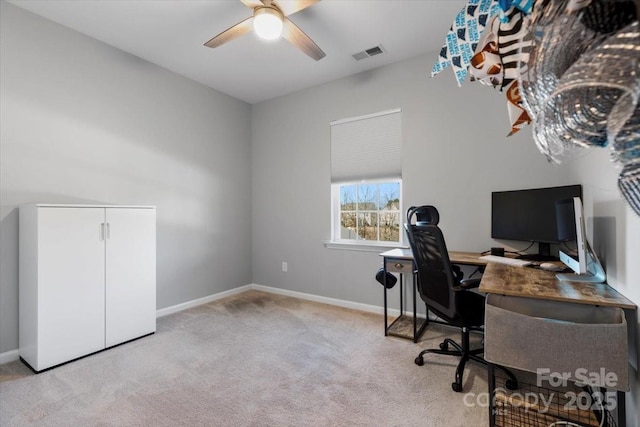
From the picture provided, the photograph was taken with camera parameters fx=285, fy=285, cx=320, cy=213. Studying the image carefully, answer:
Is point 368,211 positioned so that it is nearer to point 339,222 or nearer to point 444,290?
point 339,222

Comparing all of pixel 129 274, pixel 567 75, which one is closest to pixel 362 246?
pixel 129 274

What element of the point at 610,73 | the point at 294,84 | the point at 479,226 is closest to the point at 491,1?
the point at 610,73

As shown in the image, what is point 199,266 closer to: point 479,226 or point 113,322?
point 113,322

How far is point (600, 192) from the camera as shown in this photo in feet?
5.74

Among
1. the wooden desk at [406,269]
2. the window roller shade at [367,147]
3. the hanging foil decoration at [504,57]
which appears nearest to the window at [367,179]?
the window roller shade at [367,147]

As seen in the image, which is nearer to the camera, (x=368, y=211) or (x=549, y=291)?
(x=549, y=291)

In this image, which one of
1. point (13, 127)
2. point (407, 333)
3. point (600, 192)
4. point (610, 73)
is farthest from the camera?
point (407, 333)

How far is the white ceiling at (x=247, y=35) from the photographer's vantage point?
234 centimetres

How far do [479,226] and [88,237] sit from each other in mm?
3516

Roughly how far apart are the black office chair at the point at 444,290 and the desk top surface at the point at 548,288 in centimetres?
21

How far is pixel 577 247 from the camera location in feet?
5.51

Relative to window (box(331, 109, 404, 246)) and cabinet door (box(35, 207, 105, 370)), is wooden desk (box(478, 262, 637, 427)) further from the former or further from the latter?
cabinet door (box(35, 207, 105, 370))

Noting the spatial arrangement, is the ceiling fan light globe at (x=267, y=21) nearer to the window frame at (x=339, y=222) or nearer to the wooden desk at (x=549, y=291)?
the window frame at (x=339, y=222)

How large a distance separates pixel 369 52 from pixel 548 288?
2678 mm
